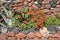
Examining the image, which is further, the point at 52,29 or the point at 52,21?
the point at 52,21

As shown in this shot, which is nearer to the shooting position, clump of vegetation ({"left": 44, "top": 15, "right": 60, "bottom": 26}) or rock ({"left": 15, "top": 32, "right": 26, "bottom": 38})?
rock ({"left": 15, "top": 32, "right": 26, "bottom": 38})

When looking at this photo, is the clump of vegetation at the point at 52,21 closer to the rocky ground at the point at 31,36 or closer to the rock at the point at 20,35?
the rocky ground at the point at 31,36

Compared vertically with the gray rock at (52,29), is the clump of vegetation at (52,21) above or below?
above

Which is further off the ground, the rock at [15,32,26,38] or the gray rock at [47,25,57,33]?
the gray rock at [47,25,57,33]

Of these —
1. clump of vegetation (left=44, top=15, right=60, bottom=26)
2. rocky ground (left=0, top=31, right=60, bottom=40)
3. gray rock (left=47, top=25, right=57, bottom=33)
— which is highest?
clump of vegetation (left=44, top=15, right=60, bottom=26)

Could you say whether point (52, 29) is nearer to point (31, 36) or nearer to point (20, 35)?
point (31, 36)

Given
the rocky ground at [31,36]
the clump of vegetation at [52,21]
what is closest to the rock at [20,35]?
the rocky ground at [31,36]

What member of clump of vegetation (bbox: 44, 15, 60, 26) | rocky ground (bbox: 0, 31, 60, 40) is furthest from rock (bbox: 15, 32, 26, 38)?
clump of vegetation (bbox: 44, 15, 60, 26)

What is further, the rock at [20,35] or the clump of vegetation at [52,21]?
the clump of vegetation at [52,21]

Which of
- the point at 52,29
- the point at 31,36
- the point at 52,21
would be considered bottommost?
the point at 31,36

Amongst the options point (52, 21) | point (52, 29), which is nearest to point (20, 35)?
point (52, 29)

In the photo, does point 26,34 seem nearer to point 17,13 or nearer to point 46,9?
point 17,13

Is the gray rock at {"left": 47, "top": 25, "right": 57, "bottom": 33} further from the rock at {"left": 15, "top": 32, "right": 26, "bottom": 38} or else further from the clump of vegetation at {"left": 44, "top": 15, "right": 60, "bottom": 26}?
the rock at {"left": 15, "top": 32, "right": 26, "bottom": 38}

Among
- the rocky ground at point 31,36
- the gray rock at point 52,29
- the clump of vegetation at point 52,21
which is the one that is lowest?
the rocky ground at point 31,36
